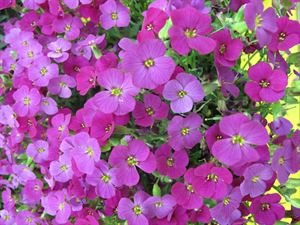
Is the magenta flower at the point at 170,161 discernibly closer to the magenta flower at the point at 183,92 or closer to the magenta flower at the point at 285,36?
the magenta flower at the point at 183,92

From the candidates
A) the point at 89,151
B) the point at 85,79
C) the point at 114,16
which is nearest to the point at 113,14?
the point at 114,16

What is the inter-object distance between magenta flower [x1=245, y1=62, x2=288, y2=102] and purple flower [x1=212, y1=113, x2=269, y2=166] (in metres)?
0.05

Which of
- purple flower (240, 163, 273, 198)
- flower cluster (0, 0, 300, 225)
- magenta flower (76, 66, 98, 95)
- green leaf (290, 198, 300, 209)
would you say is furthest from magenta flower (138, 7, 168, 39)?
green leaf (290, 198, 300, 209)

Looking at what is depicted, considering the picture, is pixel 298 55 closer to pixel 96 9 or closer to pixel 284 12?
pixel 284 12

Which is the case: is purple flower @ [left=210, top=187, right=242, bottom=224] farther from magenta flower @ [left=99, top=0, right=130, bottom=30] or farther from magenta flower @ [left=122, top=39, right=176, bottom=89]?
magenta flower @ [left=99, top=0, right=130, bottom=30]

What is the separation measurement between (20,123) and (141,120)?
25 cm

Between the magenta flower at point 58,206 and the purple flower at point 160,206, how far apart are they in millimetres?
137

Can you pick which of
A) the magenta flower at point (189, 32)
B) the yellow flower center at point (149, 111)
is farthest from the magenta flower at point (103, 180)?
the magenta flower at point (189, 32)

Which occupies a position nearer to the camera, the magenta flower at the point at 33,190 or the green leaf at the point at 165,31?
the green leaf at the point at 165,31

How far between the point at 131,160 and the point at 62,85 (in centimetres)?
19

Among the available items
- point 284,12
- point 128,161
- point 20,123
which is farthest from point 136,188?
point 284,12

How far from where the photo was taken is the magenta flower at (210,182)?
25.5 inches

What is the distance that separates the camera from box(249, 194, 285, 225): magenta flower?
0.69 m

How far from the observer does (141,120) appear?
0.66 meters
